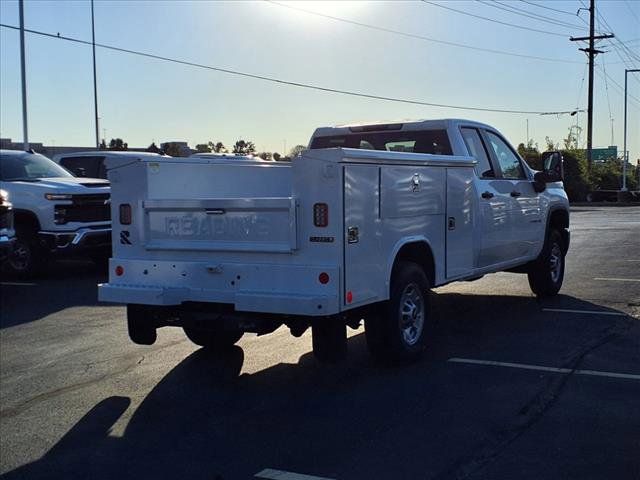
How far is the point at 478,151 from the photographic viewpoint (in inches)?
331

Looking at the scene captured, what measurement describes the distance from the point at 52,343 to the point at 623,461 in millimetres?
5834

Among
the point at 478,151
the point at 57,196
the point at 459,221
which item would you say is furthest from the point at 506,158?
the point at 57,196

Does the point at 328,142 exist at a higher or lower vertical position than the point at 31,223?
higher

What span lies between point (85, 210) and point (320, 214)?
8.14 metres

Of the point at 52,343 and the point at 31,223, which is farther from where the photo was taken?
the point at 31,223

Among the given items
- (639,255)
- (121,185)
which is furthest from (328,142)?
(639,255)

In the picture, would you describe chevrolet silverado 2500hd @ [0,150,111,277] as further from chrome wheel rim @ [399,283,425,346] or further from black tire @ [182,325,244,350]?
chrome wheel rim @ [399,283,425,346]

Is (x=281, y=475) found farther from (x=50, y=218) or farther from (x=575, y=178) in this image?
(x=575, y=178)

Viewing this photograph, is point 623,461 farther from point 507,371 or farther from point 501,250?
point 501,250

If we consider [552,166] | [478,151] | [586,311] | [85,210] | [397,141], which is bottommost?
[586,311]

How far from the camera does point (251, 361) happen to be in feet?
23.3

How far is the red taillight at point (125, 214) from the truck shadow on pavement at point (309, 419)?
4.64 feet

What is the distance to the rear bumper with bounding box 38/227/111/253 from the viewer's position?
40.1 ft

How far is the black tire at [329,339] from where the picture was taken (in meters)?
5.89
